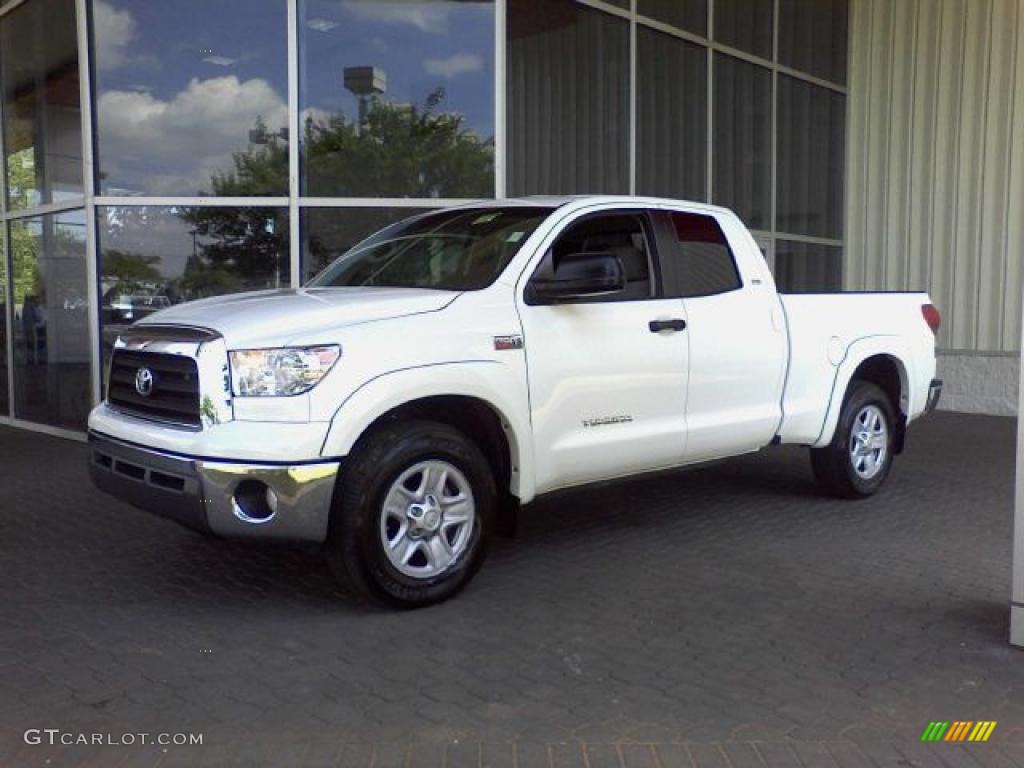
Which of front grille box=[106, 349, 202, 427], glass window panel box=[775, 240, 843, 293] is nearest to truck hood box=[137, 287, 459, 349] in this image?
front grille box=[106, 349, 202, 427]

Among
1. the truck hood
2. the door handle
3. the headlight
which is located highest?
the truck hood

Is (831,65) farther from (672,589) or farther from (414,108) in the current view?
(672,589)

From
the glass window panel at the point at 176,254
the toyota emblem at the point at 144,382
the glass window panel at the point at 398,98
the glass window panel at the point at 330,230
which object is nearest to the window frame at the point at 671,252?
the toyota emblem at the point at 144,382

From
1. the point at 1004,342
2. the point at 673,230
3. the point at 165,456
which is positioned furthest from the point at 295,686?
the point at 1004,342

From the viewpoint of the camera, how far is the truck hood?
4.36 meters

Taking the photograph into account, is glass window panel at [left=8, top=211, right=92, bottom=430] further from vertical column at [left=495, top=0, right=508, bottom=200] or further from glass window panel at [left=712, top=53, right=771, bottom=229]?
glass window panel at [left=712, top=53, right=771, bottom=229]

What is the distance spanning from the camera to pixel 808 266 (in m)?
14.4

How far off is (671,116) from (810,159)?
3009 mm

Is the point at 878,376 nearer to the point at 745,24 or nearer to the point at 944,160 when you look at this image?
the point at 944,160

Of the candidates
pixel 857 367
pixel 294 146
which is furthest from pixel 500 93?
pixel 857 367

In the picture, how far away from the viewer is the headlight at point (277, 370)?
14.2 feet

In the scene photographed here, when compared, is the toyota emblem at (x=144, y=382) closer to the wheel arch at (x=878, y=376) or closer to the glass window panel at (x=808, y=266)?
the wheel arch at (x=878, y=376)

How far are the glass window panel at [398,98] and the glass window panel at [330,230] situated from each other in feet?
0.68

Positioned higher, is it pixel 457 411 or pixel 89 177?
pixel 89 177
